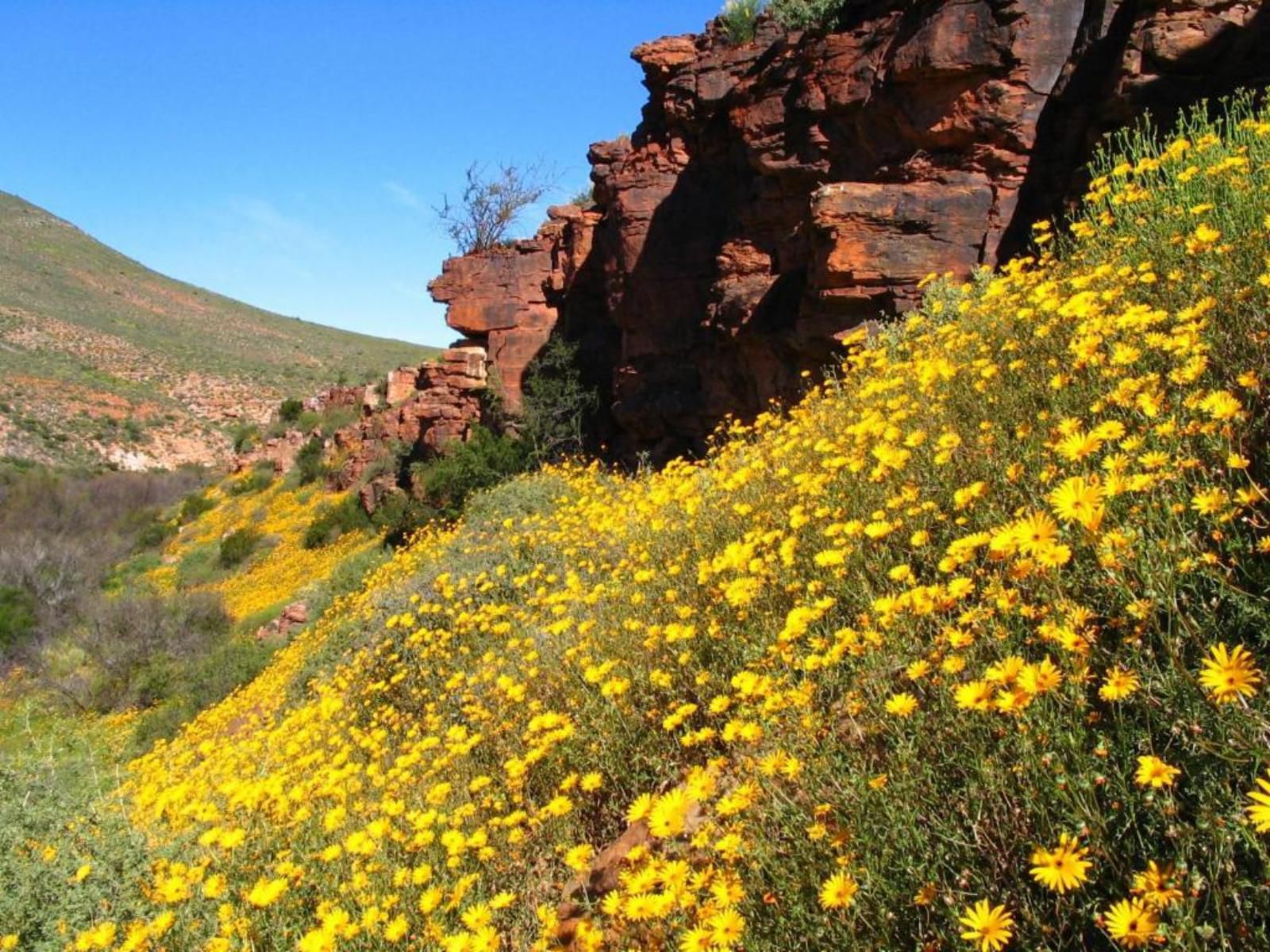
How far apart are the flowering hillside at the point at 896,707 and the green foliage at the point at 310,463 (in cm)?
2105

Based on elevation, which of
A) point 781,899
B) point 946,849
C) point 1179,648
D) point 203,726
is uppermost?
point 1179,648

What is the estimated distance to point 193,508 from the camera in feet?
94.1

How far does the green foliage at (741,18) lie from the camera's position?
13148mm

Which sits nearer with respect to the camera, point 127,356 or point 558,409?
point 558,409

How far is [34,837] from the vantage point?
4.12 meters

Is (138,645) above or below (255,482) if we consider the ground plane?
below

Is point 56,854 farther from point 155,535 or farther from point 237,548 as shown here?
point 155,535

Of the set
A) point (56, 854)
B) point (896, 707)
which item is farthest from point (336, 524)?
point (896, 707)

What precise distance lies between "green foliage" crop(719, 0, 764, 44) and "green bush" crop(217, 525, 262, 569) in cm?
1732

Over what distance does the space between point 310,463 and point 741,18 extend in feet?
63.4

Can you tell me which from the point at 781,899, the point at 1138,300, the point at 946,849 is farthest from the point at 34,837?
the point at 1138,300

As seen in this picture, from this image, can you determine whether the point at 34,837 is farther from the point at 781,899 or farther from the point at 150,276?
the point at 150,276

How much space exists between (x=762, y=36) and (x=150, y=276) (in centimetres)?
6445

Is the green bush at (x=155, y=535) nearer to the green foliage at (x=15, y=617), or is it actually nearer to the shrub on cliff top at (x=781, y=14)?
the green foliage at (x=15, y=617)
